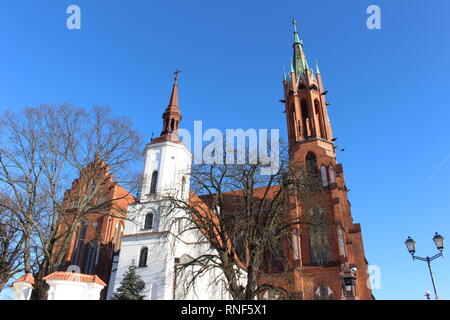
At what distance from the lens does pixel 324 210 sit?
16625 mm

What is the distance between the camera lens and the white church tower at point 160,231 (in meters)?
22.7

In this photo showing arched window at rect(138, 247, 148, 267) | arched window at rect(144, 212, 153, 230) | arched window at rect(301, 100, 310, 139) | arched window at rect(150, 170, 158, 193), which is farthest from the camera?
arched window at rect(301, 100, 310, 139)

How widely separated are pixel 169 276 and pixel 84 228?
11.9 metres

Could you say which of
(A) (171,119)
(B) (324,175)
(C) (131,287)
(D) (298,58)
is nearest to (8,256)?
(C) (131,287)

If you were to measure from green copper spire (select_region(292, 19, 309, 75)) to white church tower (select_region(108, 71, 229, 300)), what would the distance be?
16258 mm

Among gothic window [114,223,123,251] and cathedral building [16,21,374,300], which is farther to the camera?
gothic window [114,223,123,251]

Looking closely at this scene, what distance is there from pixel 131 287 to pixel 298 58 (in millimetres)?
31863

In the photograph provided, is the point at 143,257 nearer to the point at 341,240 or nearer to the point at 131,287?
the point at 131,287

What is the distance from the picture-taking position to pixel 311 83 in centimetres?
3691

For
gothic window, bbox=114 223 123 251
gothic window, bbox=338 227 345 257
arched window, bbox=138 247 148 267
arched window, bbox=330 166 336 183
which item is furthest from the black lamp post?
gothic window, bbox=114 223 123 251

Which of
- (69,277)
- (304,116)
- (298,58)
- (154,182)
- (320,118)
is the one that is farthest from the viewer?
(298,58)

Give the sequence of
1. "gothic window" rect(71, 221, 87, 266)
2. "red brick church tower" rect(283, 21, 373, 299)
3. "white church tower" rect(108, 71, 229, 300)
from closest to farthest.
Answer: "white church tower" rect(108, 71, 229, 300) → "red brick church tower" rect(283, 21, 373, 299) → "gothic window" rect(71, 221, 87, 266)

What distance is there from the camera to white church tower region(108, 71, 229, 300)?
22703 mm

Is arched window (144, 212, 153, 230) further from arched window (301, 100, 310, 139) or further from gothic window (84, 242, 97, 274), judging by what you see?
arched window (301, 100, 310, 139)
